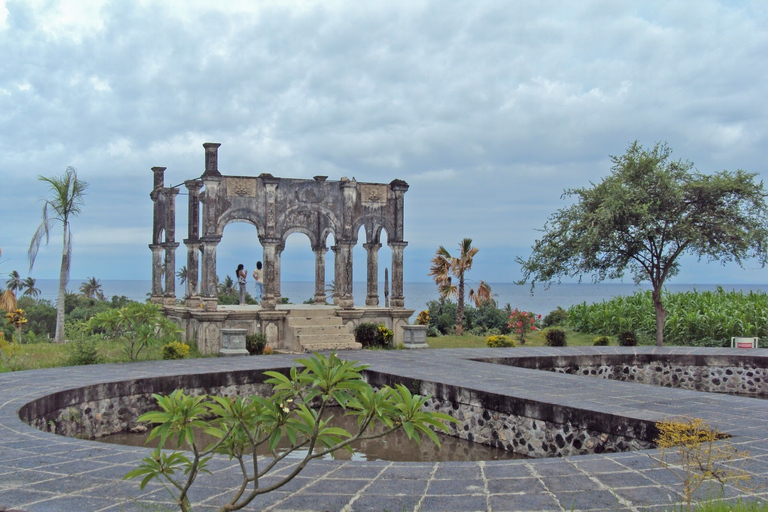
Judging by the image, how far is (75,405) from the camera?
11.4 meters

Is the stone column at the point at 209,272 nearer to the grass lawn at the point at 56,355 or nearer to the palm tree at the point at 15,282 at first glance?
the grass lawn at the point at 56,355

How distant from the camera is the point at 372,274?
2264 cm

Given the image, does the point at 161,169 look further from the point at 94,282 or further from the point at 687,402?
the point at 94,282

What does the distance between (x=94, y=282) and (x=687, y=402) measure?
5383 cm

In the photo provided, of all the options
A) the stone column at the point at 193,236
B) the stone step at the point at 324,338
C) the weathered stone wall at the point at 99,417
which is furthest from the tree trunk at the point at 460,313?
the weathered stone wall at the point at 99,417

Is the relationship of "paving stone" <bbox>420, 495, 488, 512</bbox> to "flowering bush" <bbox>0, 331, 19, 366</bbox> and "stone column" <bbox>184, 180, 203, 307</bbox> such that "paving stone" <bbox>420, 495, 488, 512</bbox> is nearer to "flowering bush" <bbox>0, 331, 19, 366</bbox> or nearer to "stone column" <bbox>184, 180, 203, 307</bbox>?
"flowering bush" <bbox>0, 331, 19, 366</bbox>

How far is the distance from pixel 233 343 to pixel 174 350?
4.70 feet

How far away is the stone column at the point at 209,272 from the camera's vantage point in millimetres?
19062

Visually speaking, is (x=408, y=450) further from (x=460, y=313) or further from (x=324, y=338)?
(x=460, y=313)

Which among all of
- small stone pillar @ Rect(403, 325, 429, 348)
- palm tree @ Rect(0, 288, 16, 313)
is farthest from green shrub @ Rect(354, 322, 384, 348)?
palm tree @ Rect(0, 288, 16, 313)

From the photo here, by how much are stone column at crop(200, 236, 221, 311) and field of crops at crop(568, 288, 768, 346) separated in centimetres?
1489

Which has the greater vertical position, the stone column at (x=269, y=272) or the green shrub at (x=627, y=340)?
the stone column at (x=269, y=272)

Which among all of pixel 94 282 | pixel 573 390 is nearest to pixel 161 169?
pixel 573 390

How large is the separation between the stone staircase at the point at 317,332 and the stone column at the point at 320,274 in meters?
4.40
